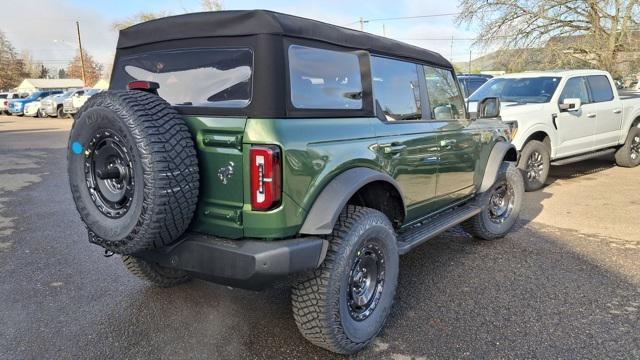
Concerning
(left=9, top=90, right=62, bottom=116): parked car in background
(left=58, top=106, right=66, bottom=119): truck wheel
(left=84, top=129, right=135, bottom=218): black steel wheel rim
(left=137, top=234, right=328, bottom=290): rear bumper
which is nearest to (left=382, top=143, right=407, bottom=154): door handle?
(left=137, top=234, right=328, bottom=290): rear bumper

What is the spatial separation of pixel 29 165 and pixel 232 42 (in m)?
9.14

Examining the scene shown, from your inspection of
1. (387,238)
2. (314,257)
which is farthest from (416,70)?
(314,257)

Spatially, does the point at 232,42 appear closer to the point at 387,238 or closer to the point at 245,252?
the point at 245,252

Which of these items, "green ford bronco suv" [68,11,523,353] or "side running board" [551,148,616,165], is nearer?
"green ford bronco suv" [68,11,523,353]

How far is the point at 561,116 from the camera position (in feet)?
24.7

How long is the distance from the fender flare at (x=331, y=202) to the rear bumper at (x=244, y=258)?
8 cm

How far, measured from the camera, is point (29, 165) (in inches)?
388

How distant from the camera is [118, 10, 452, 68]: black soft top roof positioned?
2564 mm

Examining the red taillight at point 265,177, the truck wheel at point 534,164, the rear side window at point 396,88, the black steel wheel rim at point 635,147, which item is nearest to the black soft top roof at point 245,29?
the rear side window at point 396,88

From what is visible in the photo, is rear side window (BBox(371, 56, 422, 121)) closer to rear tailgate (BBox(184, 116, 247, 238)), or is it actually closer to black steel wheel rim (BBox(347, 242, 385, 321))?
black steel wheel rim (BBox(347, 242, 385, 321))

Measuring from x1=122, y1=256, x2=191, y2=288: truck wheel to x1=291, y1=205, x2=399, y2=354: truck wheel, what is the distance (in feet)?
4.25

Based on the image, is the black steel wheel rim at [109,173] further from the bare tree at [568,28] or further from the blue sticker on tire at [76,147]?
the bare tree at [568,28]

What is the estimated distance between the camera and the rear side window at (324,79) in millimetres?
2639

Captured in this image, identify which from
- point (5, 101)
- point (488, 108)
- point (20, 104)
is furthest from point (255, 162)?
point (5, 101)
